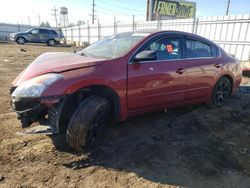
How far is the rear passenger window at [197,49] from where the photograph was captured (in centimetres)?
470

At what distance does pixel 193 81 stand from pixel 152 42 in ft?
3.88

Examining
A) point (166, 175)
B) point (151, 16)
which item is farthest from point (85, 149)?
point (151, 16)

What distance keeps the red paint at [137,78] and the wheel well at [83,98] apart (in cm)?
8

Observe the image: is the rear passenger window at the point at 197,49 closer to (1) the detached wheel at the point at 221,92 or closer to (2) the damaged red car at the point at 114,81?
(2) the damaged red car at the point at 114,81

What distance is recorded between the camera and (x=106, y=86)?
3482 mm

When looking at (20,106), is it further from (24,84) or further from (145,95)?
(145,95)

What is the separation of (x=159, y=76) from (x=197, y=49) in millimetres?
1373

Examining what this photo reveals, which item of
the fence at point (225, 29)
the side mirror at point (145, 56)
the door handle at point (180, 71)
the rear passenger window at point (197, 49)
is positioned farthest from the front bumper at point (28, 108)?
the fence at point (225, 29)

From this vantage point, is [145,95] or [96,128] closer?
[96,128]

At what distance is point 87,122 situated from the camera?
3.17 m

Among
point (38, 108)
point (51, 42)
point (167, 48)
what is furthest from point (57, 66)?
point (51, 42)

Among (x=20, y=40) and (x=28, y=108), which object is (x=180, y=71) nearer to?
(x=28, y=108)

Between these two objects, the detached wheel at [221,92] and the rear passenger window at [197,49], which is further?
the detached wheel at [221,92]

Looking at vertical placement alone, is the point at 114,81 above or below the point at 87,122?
above
